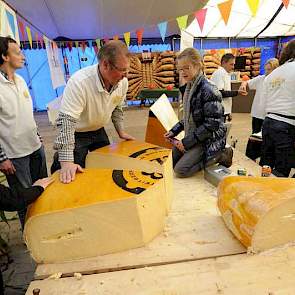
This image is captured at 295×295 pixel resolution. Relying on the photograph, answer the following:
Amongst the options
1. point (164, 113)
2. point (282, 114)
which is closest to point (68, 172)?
point (164, 113)

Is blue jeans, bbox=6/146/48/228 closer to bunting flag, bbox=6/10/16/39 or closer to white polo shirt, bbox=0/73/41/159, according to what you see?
white polo shirt, bbox=0/73/41/159

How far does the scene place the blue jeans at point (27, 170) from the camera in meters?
1.73

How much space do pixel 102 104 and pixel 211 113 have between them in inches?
31.7

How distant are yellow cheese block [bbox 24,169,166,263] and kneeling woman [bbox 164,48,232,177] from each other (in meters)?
1.00

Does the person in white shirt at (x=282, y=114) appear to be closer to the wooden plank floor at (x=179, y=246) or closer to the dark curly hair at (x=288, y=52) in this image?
the dark curly hair at (x=288, y=52)

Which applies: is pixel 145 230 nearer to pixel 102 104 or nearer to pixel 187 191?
pixel 187 191

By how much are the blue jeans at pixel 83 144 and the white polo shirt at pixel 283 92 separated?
147 cm

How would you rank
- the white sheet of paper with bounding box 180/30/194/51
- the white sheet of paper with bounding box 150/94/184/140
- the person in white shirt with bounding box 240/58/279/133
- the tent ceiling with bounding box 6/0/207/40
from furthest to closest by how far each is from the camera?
the tent ceiling with bounding box 6/0/207/40 < the white sheet of paper with bounding box 180/30/194/51 < the person in white shirt with bounding box 240/58/279/133 < the white sheet of paper with bounding box 150/94/184/140

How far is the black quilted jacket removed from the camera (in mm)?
1963

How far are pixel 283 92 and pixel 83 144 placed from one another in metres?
1.65

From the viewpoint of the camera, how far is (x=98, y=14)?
21.1ft

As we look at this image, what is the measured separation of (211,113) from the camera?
197 cm

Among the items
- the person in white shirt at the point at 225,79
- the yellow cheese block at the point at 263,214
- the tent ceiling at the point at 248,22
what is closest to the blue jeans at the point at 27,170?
the yellow cheese block at the point at 263,214

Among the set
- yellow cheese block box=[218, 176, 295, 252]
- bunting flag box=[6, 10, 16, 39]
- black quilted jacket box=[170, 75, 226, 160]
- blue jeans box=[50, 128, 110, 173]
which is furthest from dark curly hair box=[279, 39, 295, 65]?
bunting flag box=[6, 10, 16, 39]
